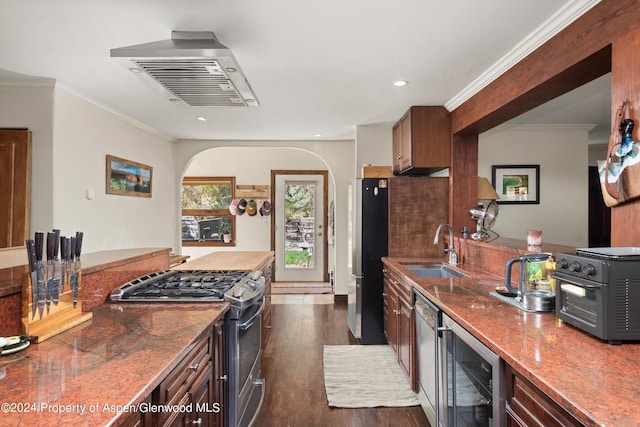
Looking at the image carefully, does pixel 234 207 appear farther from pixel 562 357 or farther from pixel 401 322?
pixel 562 357

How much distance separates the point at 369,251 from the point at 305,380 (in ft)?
4.53

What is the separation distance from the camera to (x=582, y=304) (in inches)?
53.0

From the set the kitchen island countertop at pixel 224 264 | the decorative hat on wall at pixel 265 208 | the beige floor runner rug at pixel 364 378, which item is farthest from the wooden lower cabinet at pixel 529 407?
the decorative hat on wall at pixel 265 208

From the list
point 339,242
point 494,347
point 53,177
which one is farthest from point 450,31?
point 339,242

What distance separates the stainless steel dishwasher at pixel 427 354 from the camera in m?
2.03

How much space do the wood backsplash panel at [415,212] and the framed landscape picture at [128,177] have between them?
9.53ft

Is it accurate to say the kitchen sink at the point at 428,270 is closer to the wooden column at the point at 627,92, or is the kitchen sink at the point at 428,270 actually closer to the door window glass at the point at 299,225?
the wooden column at the point at 627,92

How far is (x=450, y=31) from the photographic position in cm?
205

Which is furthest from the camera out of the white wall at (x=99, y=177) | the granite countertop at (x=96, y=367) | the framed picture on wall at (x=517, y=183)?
the framed picture on wall at (x=517, y=183)

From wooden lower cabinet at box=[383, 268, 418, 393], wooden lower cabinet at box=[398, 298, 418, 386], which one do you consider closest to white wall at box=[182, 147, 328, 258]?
wooden lower cabinet at box=[383, 268, 418, 393]

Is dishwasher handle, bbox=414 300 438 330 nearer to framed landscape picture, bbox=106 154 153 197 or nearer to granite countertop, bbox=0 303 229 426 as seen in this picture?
granite countertop, bbox=0 303 229 426

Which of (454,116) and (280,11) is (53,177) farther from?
(454,116)

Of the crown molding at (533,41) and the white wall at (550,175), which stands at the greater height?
the crown molding at (533,41)

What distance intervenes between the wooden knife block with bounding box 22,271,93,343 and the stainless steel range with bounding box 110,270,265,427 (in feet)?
1.16
